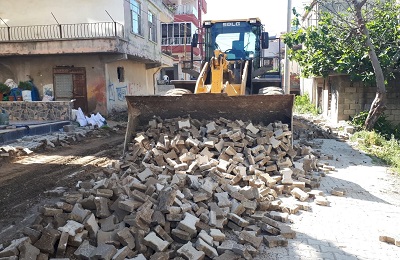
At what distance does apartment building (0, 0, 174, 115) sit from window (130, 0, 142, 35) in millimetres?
195

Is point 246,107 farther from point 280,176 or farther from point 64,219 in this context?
point 64,219

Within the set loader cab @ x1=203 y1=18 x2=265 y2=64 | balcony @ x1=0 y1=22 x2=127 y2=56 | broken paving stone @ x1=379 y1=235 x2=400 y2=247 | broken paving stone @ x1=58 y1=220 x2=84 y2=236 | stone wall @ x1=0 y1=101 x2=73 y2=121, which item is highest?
balcony @ x1=0 y1=22 x2=127 y2=56

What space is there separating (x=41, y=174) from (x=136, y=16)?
44.8ft

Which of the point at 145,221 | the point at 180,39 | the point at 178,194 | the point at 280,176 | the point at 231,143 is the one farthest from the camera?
the point at 180,39

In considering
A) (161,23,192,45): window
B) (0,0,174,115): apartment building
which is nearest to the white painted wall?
(0,0,174,115): apartment building

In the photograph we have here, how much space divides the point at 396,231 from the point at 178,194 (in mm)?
2800

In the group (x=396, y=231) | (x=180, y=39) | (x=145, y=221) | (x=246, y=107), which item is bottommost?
(x=396, y=231)

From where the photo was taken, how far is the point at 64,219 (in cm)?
392

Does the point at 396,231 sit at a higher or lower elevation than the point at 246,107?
lower

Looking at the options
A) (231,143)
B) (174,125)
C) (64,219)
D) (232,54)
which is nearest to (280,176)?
(231,143)

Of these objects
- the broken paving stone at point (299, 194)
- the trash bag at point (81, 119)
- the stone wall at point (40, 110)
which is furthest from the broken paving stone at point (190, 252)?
the stone wall at point (40, 110)

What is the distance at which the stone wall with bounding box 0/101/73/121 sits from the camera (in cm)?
1315

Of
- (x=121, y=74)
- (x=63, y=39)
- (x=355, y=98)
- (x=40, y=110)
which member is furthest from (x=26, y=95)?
(x=355, y=98)

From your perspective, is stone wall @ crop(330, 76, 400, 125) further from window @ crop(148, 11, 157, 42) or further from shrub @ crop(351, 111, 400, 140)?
window @ crop(148, 11, 157, 42)
